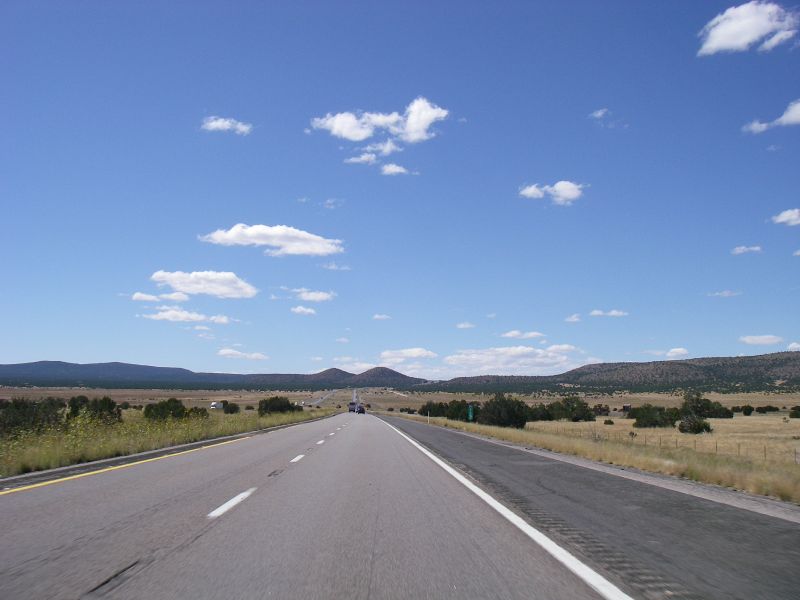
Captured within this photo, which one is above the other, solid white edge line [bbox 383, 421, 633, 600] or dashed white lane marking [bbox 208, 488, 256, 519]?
dashed white lane marking [bbox 208, 488, 256, 519]

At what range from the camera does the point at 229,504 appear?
10023mm

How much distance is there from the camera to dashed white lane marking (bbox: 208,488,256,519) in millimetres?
9133

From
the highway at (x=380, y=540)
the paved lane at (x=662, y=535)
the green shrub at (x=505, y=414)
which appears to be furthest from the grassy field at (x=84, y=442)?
the green shrub at (x=505, y=414)

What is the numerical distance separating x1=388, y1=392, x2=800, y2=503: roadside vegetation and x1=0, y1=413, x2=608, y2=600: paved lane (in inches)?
244

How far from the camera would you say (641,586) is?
5754mm

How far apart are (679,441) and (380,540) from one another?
40.2m

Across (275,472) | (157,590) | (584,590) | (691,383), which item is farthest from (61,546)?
(691,383)

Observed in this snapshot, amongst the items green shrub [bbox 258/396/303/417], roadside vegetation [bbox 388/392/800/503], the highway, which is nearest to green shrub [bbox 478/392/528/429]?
roadside vegetation [bbox 388/392/800/503]

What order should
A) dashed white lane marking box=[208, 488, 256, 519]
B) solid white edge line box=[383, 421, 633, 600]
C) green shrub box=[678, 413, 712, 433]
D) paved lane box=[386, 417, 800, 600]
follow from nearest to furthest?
solid white edge line box=[383, 421, 633, 600]
paved lane box=[386, 417, 800, 600]
dashed white lane marking box=[208, 488, 256, 519]
green shrub box=[678, 413, 712, 433]

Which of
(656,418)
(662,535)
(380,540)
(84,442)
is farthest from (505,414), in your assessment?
(380,540)

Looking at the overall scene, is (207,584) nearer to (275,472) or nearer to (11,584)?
(11,584)

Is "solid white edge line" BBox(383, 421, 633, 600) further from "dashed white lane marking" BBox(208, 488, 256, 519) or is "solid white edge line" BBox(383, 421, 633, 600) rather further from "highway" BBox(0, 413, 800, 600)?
"dashed white lane marking" BBox(208, 488, 256, 519)

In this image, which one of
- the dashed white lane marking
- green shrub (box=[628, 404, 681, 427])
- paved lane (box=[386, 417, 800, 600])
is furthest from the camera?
green shrub (box=[628, 404, 681, 427])

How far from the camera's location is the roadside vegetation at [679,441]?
48.1ft
